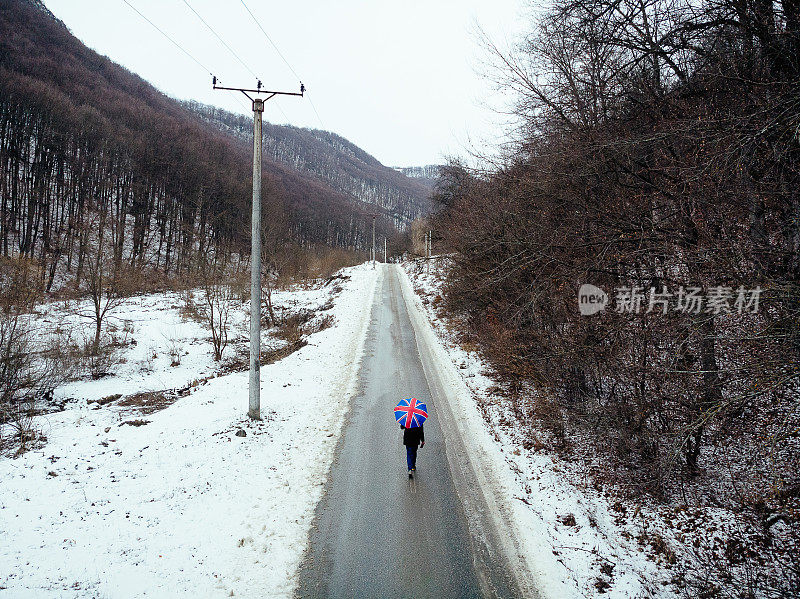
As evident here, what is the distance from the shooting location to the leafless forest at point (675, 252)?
4.59m

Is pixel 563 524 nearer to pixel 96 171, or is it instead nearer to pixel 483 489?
pixel 483 489

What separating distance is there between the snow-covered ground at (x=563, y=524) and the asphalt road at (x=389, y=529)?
0.69 m

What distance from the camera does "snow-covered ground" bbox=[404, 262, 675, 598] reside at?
479cm

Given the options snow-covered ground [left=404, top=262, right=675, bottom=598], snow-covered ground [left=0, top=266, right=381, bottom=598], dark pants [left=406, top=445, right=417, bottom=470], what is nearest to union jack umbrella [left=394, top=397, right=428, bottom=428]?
dark pants [left=406, top=445, right=417, bottom=470]

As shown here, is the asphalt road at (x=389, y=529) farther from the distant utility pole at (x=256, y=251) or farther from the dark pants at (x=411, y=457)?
the distant utility pole at (x=256, y=251)

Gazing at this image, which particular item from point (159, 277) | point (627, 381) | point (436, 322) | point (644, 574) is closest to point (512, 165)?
point (627, 381)

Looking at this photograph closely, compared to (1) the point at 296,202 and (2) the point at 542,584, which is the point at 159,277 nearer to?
(2) the point at 542,584

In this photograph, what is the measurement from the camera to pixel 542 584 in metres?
4.79

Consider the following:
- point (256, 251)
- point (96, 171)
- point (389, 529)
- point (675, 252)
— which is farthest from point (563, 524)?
point (96, 171)

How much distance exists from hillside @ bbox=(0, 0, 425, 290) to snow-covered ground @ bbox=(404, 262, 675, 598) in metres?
17.5

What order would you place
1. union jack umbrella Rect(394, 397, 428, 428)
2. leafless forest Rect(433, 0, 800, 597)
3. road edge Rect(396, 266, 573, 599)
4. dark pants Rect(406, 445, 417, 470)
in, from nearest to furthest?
1. leafless forest Rect(433, 0, 800, 597)
2. road edge Rect(396, 266, 573, 599)
3. union jack umbrella Rect(394, 397, 428, 428)
4. dark pants Rect(406, 445, 417, 470)

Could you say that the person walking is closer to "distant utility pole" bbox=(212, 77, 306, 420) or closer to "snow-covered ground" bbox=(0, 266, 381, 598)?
"snow-covered ground" bbox=(0, 266, 381, 598)

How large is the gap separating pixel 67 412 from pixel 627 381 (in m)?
16.2

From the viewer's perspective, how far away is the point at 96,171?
52.9 m
